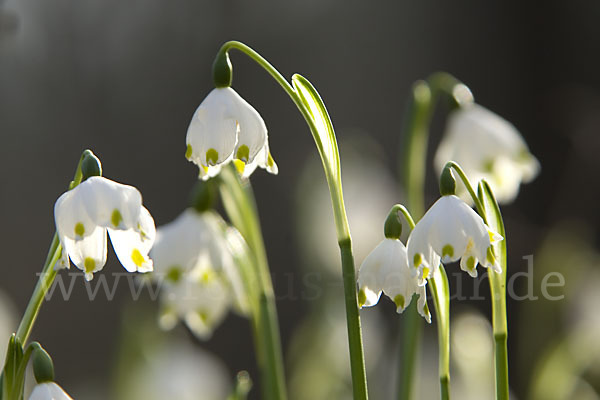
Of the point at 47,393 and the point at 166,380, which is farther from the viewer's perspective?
the point at 166,380

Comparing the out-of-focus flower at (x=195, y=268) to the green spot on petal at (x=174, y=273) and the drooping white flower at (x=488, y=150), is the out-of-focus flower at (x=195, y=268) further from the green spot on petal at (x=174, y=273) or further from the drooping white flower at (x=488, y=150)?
the drooping white flower at (x=488, y=150)

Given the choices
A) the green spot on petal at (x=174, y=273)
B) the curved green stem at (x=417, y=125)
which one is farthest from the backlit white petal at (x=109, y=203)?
the curved green stem at (x=417, y=125)

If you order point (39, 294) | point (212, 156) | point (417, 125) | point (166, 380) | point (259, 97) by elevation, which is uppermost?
point (259, 97)

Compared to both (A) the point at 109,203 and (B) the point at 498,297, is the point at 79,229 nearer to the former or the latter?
(A) the point at 109,203

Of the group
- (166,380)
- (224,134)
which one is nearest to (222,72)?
(224,134)

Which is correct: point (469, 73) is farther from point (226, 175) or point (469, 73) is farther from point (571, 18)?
point (226, 175)
